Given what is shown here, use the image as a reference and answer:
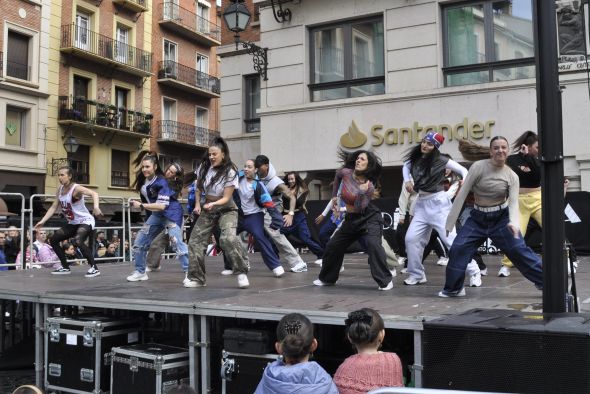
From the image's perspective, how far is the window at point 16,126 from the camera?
2938 centimetres

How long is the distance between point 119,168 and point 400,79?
23.3 metres

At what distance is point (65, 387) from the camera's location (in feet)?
20.8

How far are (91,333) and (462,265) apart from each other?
3727mm

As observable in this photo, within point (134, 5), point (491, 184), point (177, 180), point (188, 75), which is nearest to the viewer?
point (491, 184)

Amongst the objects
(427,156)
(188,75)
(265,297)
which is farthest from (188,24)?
(265,297)

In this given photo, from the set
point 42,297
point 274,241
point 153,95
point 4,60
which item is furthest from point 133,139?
point 42,297

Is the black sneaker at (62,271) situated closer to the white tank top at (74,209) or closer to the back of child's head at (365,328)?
the white tank top at (74,209)

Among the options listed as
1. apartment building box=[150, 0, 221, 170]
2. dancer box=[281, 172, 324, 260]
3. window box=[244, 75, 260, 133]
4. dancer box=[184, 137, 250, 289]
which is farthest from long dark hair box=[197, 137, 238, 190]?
apartment building box=[150, 0, 221, 170]

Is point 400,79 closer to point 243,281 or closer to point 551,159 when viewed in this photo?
point 243,281

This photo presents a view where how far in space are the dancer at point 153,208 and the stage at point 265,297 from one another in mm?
417

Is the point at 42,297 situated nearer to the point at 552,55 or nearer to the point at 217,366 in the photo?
the point at 217,366

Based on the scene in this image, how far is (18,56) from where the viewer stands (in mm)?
29750

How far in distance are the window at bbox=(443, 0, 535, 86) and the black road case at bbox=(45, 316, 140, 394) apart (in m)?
12.1

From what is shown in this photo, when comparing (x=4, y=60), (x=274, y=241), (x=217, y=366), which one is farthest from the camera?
(x=4, y=60)
